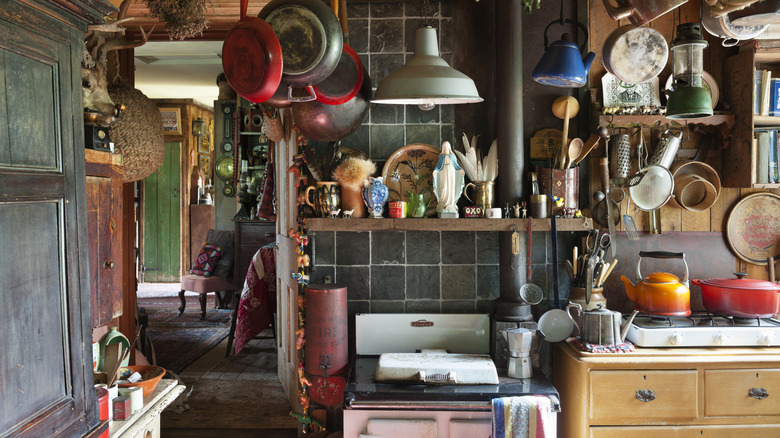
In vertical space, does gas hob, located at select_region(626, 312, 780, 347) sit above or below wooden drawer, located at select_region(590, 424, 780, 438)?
above

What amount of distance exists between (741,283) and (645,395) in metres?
0.70

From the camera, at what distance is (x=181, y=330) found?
225 inches

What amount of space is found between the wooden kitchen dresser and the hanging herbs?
2085 millimetres

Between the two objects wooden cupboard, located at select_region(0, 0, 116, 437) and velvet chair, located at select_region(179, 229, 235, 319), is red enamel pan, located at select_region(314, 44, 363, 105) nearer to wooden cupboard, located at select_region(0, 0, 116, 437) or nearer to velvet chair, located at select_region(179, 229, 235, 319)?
wooden cupboard, located at select_region(0, 0, 116, 437)

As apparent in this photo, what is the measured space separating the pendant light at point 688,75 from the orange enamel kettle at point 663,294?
838 millimetres

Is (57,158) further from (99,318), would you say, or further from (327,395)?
(327,395)

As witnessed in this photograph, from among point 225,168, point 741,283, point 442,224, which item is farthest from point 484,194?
point 225,168

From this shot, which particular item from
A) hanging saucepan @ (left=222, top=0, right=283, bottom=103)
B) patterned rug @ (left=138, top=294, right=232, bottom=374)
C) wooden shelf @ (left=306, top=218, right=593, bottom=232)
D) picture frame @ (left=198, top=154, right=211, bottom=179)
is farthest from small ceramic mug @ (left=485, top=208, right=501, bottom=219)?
picture frame @ (left=198, top=154, right=211, bottom=179)

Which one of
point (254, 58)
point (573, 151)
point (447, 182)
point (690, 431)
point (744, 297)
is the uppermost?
point (254, 58)

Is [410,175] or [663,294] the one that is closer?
[663,294]

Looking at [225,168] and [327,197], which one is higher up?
[225,168]

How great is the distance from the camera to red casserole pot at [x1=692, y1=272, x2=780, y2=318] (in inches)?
105

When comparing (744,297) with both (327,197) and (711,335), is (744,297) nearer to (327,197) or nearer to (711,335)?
(711,335)

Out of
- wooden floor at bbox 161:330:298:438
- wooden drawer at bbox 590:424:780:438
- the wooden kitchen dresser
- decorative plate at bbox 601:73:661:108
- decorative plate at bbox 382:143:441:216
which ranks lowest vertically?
wooden floor at bbox 161:330:298:438
